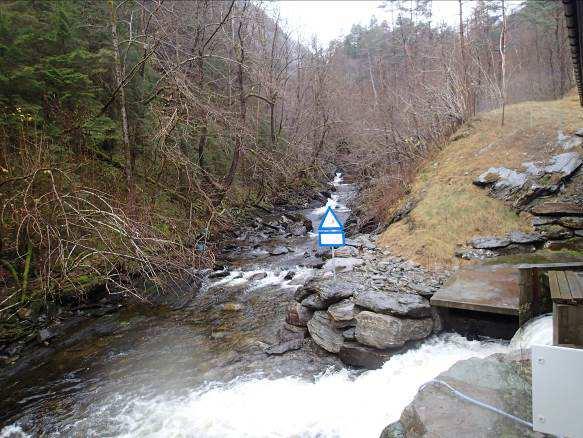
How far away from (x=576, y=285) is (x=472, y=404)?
1750 mm

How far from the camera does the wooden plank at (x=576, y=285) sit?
11.4 ft

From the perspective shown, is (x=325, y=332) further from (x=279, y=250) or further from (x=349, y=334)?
(x=279, y=250)

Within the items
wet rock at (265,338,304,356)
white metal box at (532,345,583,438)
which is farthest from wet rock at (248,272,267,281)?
white metal box at (532,345,583,438)

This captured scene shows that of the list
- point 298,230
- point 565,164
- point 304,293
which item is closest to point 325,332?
point 304,293

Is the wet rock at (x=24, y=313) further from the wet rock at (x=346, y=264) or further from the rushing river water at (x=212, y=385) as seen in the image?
the wet rock at (x=346, y=264)

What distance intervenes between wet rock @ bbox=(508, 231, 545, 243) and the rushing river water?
10.9 ft

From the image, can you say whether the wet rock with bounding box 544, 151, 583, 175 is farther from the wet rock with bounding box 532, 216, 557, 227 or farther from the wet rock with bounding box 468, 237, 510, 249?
the wet rock with bounding box 468, 237, 510, 249

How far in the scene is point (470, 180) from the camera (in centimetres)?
1077

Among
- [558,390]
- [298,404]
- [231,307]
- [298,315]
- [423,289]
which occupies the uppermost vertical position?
[558,390]

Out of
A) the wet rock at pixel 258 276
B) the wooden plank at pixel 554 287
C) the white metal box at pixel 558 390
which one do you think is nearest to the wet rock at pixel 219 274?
the wet rock at pixel 258 276

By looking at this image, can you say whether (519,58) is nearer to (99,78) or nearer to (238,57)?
(238,57)

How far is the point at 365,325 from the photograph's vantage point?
5.94m

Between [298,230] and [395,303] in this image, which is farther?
[298,230]

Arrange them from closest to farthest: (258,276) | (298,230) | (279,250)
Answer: (258,276) < (279,250) < (298,230)
